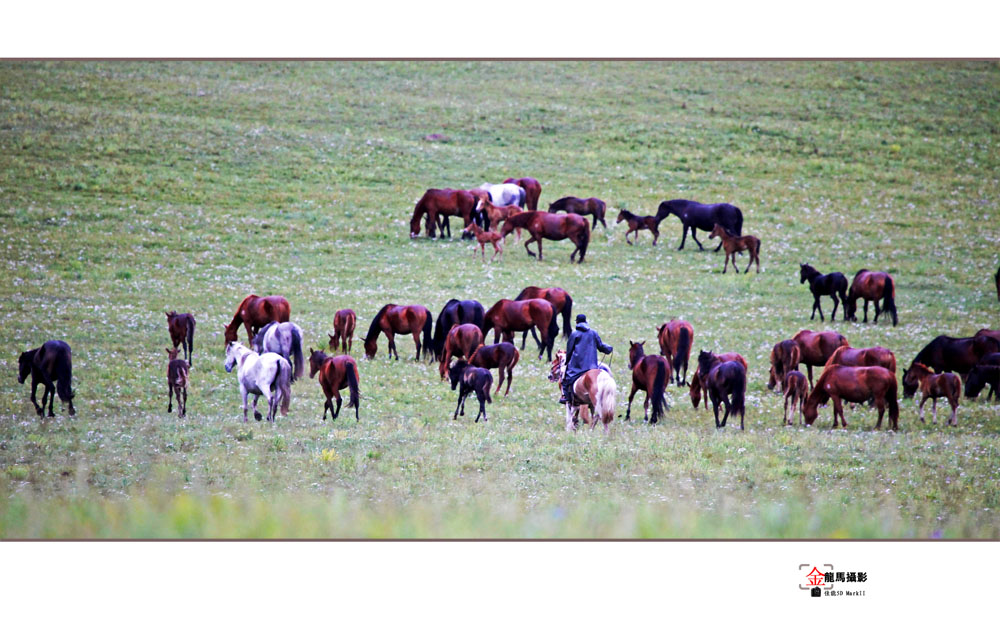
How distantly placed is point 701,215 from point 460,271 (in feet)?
21.4

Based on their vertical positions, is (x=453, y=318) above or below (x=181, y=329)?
above

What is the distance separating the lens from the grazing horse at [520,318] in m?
15.7

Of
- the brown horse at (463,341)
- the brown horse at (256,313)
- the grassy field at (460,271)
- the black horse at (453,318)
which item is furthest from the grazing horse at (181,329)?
the brown horse at (463,341)

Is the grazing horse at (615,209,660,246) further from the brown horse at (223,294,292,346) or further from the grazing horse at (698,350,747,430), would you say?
the grazing horse at (698,350,747,430)

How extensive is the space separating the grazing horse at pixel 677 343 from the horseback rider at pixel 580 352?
3.32 meters

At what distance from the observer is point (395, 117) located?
2162 centimetres

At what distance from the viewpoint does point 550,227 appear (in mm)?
22219

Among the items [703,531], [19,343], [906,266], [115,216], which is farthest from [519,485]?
[906,266]

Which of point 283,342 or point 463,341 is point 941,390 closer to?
point 463,341

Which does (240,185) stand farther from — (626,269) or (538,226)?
(626,269)

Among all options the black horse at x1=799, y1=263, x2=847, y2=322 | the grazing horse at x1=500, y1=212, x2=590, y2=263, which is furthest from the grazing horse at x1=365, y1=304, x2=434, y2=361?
the black horse at x1=799, y1=263, x2=847, y2=322

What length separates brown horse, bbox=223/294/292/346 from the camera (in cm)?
1503

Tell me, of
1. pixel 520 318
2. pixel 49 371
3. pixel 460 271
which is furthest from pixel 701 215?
pixel 49 371

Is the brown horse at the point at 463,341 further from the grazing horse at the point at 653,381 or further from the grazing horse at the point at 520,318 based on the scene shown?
the grazing horse at the point at 653,381
